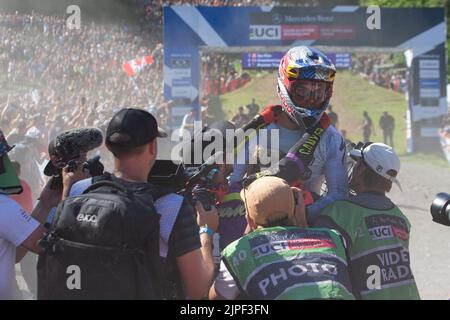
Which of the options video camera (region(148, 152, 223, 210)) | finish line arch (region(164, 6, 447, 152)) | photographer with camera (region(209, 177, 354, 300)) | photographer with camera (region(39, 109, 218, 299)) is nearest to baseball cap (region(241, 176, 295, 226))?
photographer with camera (region(209, 177, 354, 300))

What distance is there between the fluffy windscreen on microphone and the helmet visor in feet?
3.83

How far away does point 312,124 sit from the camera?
151 inches

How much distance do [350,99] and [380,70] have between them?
2919mm

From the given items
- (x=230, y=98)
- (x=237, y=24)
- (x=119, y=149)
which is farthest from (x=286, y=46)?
(x=119, y=149)

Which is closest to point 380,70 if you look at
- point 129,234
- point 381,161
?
point 381,161

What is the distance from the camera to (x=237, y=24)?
65.4ft

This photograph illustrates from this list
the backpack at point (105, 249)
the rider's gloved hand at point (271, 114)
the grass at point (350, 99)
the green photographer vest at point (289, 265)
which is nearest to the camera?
the backpack at point (105, 249)

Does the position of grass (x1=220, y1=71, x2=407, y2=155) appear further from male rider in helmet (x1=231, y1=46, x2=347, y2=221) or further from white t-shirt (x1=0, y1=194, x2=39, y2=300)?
white t-shirt (x1=0, y1=194, x2=39, y2=300)

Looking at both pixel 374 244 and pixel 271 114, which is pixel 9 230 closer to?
pixel 271 114

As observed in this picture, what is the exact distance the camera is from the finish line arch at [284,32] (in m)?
19.9

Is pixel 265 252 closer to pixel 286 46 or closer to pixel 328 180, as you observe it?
pixel 328 180

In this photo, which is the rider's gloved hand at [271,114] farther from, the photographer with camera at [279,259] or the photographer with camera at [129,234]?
the photographer with camera at [129,234]

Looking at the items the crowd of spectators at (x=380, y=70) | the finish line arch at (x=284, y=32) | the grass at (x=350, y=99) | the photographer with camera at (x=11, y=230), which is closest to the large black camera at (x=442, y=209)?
the photographer with camera at (x=11, y=230)

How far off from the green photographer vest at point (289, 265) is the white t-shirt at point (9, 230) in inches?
37.9
